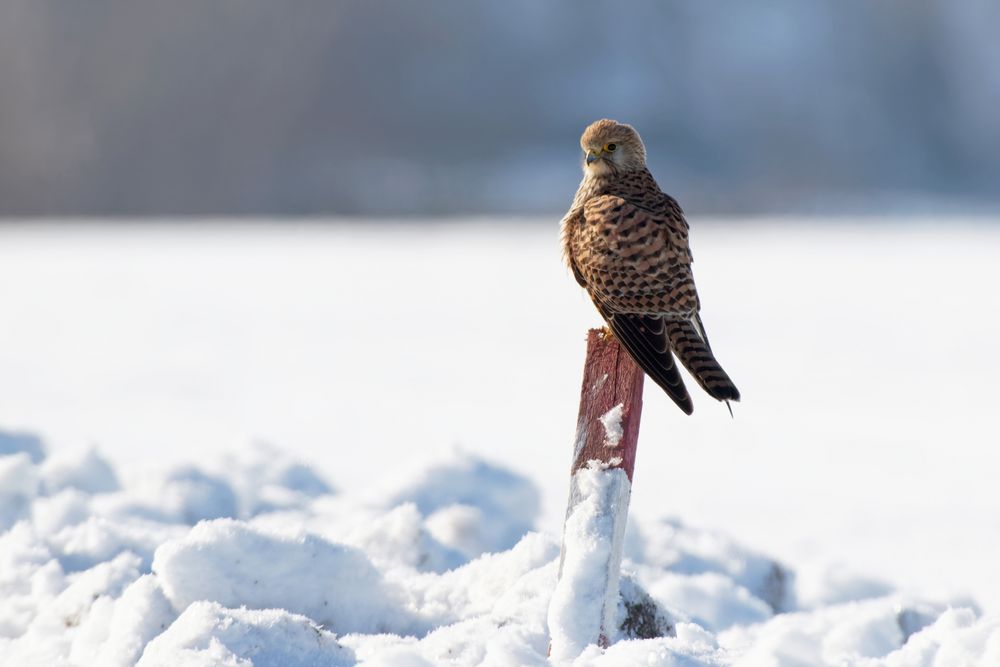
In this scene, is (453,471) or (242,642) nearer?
(242,642)

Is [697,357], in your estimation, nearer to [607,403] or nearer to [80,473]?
[607,403]

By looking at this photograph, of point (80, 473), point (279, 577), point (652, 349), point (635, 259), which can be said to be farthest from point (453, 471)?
point (652, 349)

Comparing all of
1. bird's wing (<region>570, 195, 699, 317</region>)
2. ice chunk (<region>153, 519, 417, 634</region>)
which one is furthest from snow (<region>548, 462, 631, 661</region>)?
ice chunk (<region>153, 519, 417, 634</region>)

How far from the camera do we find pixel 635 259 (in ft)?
7.73

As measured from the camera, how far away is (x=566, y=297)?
1210 centimetres

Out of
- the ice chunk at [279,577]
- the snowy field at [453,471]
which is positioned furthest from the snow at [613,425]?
the ice chunk at [279,577]

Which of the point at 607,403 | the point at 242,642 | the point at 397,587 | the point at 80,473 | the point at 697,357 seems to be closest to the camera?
the point at 242,642

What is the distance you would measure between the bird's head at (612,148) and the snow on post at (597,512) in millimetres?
595

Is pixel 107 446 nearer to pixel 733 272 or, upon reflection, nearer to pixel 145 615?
pixel 145 615

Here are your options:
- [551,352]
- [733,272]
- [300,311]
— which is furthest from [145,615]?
[733,272]

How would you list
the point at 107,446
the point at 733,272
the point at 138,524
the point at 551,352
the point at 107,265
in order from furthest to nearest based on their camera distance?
the point at 107,265, the point at 733,272, the point at 551,352, the point at 107,446, the point at 138,524

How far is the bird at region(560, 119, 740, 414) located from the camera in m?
2.18

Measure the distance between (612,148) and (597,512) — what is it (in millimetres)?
897

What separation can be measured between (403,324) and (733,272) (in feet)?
17.3
